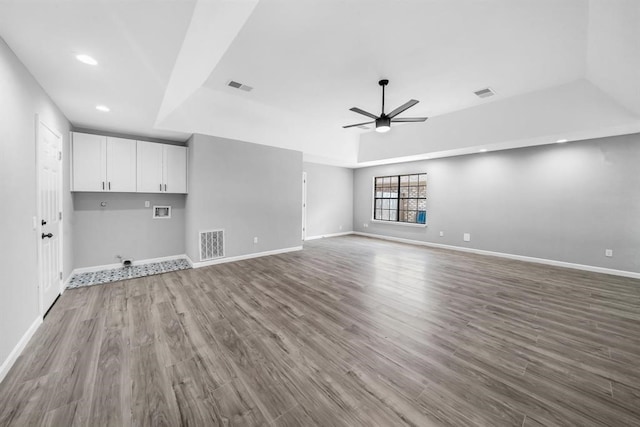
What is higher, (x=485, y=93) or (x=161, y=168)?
(x=485, y=93)

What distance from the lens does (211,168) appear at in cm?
475

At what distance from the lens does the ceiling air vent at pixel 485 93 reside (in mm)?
4039

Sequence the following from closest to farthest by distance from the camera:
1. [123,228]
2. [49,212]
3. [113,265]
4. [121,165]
Result: [49,212], [121,165], [113,265], [123,228]

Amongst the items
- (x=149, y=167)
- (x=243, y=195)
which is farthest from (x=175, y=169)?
(x=243, y=195)

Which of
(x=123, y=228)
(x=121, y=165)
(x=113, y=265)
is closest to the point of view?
(x=121, y=165)

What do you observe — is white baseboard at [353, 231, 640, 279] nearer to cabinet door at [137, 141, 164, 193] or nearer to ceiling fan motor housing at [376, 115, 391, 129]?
ceiling fan motor housing at [376, 115, 391, 129]

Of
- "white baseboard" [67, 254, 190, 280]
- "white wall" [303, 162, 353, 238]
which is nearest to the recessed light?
"white baseboard" [67, 254, 190, 280]

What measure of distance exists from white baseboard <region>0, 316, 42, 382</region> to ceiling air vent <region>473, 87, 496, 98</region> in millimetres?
6459

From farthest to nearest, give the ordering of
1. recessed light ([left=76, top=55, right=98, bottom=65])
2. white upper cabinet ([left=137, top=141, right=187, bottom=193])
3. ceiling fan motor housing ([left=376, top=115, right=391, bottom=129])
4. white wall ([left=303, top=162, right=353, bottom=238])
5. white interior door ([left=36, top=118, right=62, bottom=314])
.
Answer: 1. white wall ([left=303, top=162, right=353, bottom=238])
2. white upper cabinet ([left=137, top=141, right=187, bottom=193])
3. ceiling fan motor housing ([left=376, top=115, right=391, bottom=129])
4. white interior door ([left=36, top=118, right=62, bottom=314])
5. recessed light ([left=76, top=55, right=98, bottom=65])

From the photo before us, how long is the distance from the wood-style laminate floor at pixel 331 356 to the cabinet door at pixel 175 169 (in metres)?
1.89

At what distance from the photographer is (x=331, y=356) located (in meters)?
2.07

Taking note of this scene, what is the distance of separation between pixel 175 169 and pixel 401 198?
6.39m

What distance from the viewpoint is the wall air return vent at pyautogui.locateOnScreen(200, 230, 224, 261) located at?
470 centimetres

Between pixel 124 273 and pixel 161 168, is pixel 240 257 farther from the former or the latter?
pixel 161 168
